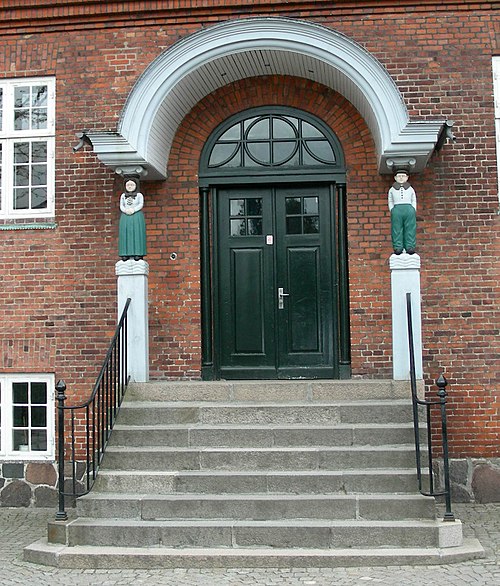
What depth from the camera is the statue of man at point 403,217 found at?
342 inches

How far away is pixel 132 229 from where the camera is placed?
900 centimetres

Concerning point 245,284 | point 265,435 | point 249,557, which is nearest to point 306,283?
point 245,284

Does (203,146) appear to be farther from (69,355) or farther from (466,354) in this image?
(466,354)

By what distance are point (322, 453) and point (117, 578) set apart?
227 cm

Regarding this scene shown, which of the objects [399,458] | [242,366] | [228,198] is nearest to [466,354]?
[399,458]

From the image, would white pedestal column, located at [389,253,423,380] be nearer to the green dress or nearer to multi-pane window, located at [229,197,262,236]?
multi-pane window, located at [229,197,262,236]

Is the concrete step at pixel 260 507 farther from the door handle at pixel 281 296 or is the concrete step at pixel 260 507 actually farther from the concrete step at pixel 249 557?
the door handle at pixel 281 296

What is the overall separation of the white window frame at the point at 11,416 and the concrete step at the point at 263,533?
101 inches

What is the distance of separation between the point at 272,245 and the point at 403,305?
1909 mm

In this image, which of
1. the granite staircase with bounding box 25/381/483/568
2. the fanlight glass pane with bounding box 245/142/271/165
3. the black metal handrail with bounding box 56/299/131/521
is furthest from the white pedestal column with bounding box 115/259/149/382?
the fanlight glass pane with bounding box 245/142/271/165

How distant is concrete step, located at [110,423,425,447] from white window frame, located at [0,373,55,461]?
1807 millimetres

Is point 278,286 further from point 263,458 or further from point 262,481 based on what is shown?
point 262,481

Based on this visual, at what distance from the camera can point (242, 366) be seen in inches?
380

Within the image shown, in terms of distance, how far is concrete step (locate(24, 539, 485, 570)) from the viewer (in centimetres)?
655
